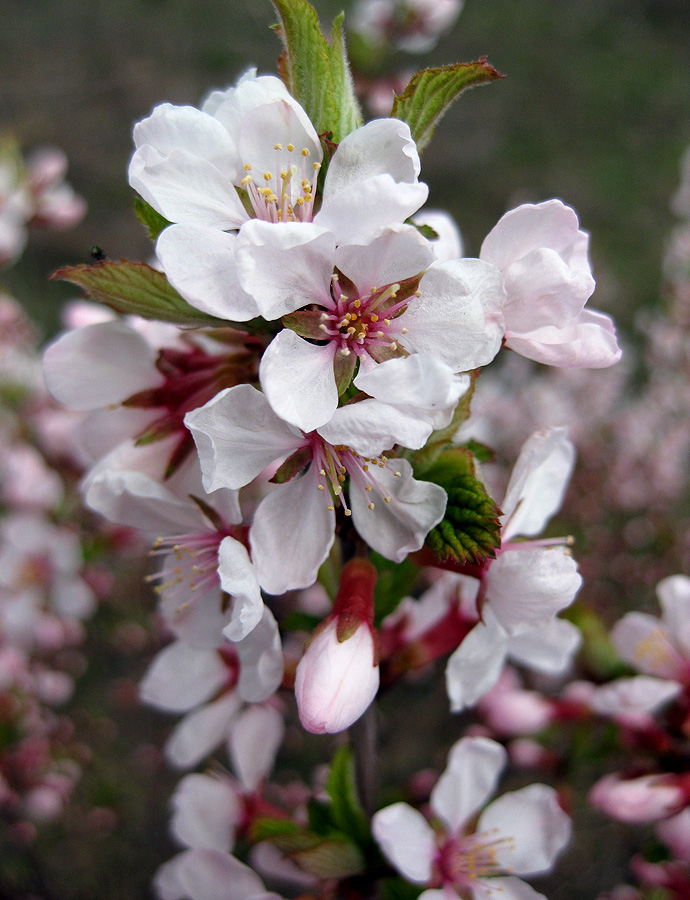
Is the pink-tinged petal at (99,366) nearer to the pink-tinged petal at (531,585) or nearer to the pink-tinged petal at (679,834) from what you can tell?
the pink-tinged petal at (531,585)

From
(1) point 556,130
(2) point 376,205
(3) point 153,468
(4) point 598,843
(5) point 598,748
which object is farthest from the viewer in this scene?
(1) point 556,130

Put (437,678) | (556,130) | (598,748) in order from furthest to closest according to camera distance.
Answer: (556,130), (437,678), (598,748)

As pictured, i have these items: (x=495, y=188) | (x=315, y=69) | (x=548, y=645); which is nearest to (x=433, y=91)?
(x=315, y=69)

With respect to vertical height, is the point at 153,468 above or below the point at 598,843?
above

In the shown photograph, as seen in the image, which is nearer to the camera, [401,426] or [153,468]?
[401,426]

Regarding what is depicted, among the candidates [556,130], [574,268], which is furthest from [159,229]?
[556,130]

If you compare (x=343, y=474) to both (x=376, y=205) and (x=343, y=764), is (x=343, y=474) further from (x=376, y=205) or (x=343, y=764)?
(x=343, y=764)
